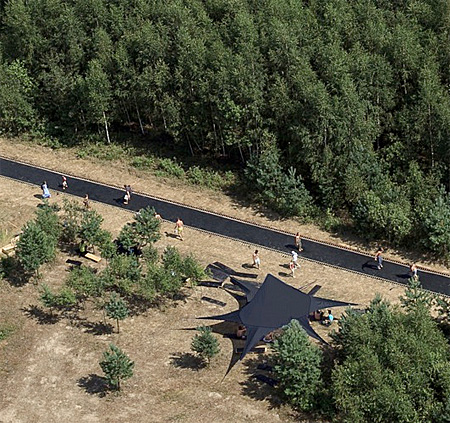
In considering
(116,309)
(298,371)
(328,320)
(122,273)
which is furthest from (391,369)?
(122,273)

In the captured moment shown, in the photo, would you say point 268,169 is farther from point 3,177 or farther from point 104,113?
point 3,177

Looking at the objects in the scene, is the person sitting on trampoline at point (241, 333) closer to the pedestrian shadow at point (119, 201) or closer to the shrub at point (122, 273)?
the shrub at point (122, 273)

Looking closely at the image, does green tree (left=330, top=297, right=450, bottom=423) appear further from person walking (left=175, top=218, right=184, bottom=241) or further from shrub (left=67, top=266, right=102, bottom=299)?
person walking (left=175, top=218, right=184, bottom=241)

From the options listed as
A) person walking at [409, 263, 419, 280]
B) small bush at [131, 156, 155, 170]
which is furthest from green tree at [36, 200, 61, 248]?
person walking at [409, 263, 419, 280]

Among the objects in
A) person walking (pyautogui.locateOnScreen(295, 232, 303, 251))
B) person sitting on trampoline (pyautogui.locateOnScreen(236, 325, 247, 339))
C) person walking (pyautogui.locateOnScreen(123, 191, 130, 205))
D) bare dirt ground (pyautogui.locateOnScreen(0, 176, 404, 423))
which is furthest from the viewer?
person walking (pyautogui.locateOnScreen(123, 191, 130, 205))

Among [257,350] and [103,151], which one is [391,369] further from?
[103,151]

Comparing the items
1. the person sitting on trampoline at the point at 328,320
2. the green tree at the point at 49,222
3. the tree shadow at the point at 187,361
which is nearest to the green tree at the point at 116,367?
the tree shadow at the point at 187,361

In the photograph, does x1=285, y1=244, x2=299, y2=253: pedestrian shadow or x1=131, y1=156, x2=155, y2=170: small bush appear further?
x1=131, y1=156, x2=155, y2=170: small bush
